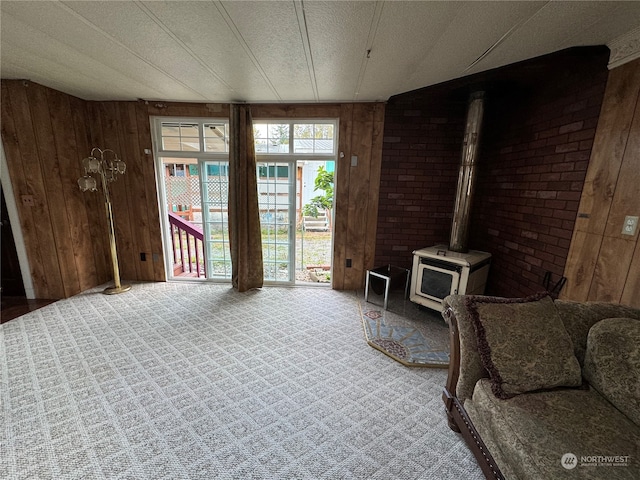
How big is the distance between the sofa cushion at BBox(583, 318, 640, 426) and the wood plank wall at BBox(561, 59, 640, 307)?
681mm

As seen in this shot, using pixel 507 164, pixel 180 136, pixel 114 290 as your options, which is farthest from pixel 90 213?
pixel 507 164

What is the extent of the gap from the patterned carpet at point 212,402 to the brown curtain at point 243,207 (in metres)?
0.84

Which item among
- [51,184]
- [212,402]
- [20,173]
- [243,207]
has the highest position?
[20,173]

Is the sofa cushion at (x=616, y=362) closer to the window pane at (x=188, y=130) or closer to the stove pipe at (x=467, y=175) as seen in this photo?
the stove pipe at (x=467, y=175)

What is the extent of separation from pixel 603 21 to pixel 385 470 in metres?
2.89

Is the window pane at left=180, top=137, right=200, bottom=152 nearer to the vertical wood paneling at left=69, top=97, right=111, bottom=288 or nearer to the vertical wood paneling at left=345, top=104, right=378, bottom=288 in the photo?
the vertical wood paneling at left=69, top=97, right=111, bottom=288

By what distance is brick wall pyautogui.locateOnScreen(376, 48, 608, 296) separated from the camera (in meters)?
2.03

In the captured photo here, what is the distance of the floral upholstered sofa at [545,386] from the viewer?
96 centimetres

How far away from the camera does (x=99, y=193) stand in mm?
3412

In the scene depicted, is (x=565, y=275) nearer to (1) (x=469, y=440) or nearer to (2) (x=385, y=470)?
(1) (x=469, y=440)

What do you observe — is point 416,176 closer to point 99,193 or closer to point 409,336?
point 409,336

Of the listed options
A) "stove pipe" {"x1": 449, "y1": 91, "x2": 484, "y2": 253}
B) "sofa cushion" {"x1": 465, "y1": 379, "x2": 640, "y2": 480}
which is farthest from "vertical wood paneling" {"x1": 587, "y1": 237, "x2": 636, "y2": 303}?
"stove pipe" {"x1": 449, "y1": 91, "x2": 484, "y2": 253}

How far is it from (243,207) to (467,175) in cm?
267

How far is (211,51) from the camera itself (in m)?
1.95
